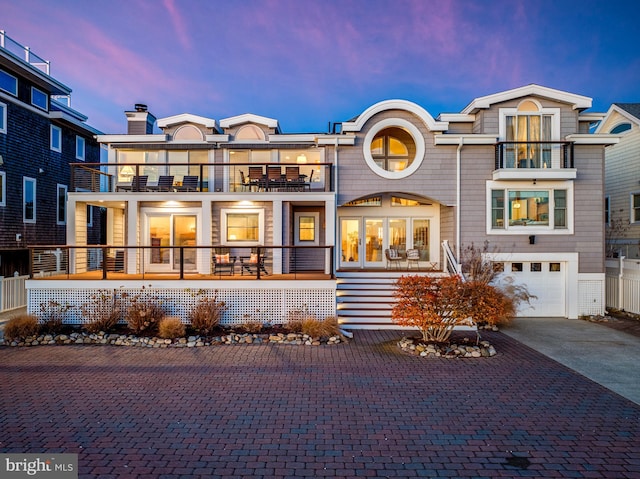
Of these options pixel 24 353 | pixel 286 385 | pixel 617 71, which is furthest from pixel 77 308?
pixel 617 71

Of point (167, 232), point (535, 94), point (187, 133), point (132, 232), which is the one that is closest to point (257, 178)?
point (167, 232)

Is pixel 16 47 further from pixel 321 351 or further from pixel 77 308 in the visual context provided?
pixel 321 351

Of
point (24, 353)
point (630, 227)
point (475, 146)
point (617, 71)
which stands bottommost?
point (24, 353)

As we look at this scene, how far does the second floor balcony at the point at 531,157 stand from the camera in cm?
1207

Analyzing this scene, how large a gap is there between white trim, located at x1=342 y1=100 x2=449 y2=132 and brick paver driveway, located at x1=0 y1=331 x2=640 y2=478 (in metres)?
8.07

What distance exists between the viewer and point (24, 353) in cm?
809

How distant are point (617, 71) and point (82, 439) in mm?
80111

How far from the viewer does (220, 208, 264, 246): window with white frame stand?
13.3 m

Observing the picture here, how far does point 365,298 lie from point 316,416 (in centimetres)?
638

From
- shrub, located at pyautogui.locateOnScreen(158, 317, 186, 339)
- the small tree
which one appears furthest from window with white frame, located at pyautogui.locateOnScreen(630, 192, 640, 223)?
shrub, located at pyautogui.locateOnScreen(158, 317, 186, 339)

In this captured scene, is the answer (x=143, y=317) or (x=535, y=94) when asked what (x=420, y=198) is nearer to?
(x=535, y=94)

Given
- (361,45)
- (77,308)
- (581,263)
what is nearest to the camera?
(77,308)

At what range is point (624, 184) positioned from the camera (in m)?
15.2

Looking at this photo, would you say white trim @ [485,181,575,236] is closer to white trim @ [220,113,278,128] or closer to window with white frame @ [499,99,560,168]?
window with white frame @ [499,99,560,168]
